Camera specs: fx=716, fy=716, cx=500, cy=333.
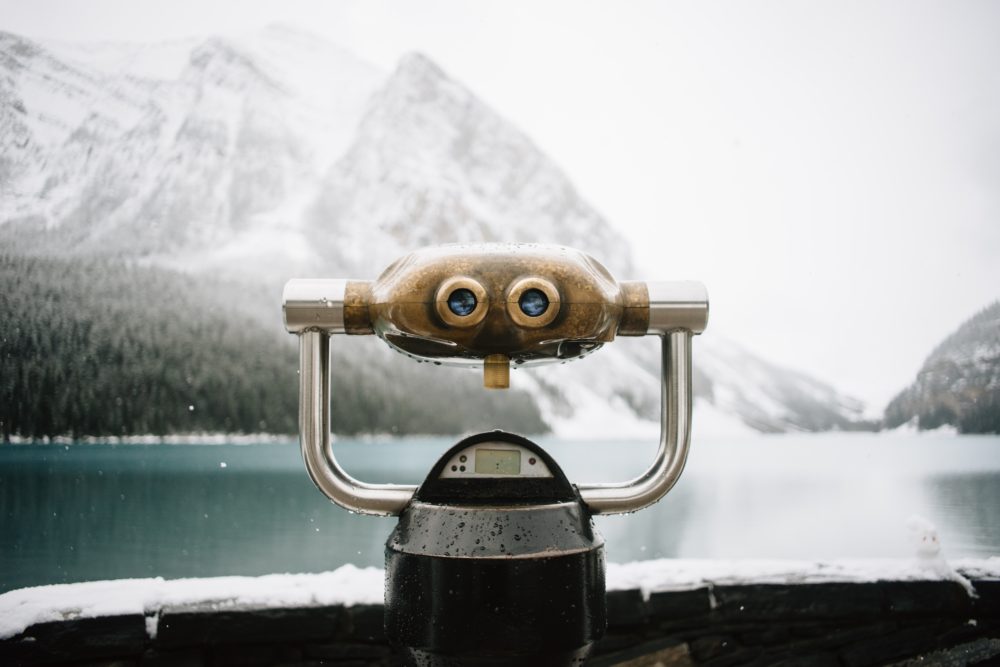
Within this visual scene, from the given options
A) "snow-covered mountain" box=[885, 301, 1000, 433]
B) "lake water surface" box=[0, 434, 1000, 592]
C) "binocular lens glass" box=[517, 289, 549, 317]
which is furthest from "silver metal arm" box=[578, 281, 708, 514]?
"snow-covered mountain" box=[885, 301, 1000, 433]

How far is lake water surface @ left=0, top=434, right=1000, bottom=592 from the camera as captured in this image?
355 cm

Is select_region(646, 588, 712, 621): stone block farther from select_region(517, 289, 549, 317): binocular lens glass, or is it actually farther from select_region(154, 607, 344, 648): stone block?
select_region(517, 289, 549, 317): binocular lens glass

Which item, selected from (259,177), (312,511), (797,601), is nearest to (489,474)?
(797,601)

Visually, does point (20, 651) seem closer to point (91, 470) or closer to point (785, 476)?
point (91, 470)

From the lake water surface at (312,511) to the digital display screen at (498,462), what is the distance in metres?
0.71

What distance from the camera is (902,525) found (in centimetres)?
229

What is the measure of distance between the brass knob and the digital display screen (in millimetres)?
60

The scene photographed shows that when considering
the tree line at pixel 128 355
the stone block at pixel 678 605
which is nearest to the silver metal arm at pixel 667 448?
the tree line at pixel 128 355

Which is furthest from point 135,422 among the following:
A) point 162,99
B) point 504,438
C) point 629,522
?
point 629,522

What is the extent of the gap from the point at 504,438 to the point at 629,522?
16974 mm

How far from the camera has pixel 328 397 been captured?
70 cm

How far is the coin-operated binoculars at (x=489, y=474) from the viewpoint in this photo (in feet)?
1.82

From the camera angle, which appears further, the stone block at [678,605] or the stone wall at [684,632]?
the stone block at [678,605]

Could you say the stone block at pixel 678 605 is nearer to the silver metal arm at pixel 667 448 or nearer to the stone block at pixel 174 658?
the stone block at pixel 174 658
